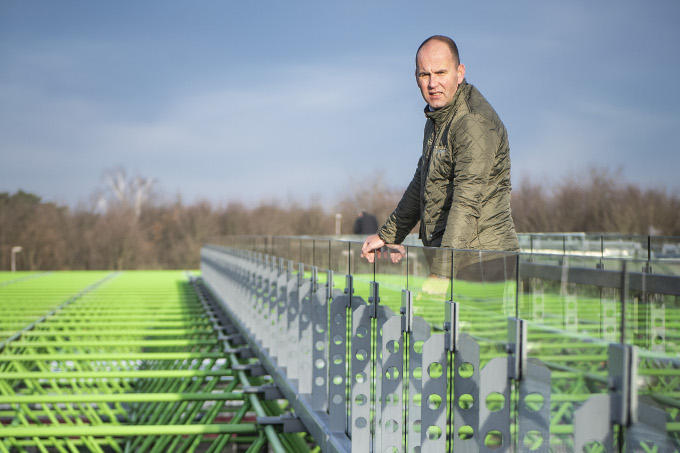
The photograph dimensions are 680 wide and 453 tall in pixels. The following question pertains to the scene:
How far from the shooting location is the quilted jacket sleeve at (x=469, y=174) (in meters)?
2.52

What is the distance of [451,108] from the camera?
2732 mm

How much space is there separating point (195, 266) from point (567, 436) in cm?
4179

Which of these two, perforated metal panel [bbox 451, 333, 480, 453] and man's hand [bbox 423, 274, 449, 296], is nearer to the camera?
perforated metal panel [bbox 451, 333, 480, 453]

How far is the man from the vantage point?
254 centimetres

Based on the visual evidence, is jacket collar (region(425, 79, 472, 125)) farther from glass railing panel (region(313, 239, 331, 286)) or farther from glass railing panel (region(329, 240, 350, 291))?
glass railing panel (region(313, 239, 331, 286))

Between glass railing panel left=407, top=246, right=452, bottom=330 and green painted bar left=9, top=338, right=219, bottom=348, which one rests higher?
glass railing panel left=407, top=246, right=452, bottom=330

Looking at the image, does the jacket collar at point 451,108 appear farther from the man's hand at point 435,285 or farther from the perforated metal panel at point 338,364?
the perforated metal panel at point 338,364

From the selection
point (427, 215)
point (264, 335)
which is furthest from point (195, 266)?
point (427, 215)

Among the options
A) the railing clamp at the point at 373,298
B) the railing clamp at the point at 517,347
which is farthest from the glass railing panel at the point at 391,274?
the railing clamp at the point at 517,347

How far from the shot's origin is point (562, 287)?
1673 mm

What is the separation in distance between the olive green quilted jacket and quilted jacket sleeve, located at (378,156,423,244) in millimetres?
351

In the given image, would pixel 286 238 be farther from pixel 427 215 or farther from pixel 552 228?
pixel 552 228

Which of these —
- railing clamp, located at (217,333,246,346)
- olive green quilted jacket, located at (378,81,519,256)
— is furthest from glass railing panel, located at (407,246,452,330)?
railing clamp, located at (217,333,246,346)

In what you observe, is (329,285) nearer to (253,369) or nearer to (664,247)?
(664,247)
